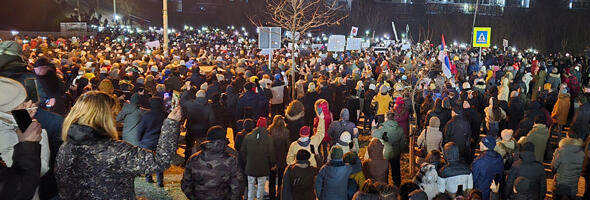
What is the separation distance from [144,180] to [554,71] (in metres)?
13.7

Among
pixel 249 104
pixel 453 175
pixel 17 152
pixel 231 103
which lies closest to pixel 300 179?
pixel 453 175

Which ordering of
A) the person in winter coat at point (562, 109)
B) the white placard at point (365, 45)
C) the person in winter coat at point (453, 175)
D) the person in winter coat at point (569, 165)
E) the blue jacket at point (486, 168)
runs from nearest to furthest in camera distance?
1. the person in winter coat at point (453, 175)
2. the blue jacket at point (486, 168)
3. the person in winter coat at point (569, 165)
4. the person in winter coat at point (562, 109)
5. the white placard at point (365, 45)

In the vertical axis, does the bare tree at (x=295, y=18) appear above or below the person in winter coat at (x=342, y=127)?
A: above

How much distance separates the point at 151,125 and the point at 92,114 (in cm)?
438

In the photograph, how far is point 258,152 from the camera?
7367 mm

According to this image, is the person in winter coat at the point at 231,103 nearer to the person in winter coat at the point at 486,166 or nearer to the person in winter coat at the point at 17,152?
the person in winter coat at the point at 486,166

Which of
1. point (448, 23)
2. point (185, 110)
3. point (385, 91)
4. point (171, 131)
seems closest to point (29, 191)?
point (171, 131)

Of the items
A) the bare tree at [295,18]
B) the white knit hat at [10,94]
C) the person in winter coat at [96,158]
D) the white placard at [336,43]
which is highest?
the bare tree at [295,18]

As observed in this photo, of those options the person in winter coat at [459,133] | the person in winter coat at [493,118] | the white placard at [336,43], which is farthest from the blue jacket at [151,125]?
the white placard at [336,43]

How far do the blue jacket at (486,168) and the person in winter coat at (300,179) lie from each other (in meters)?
2.22

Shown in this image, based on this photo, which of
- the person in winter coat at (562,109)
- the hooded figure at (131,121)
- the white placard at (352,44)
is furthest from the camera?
the white placard at (352,44)

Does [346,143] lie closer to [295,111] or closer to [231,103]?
[295,111]

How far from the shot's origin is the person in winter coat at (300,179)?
20.6 ft

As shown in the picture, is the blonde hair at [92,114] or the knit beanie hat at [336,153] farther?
the knit beanie hat at [336,153]
